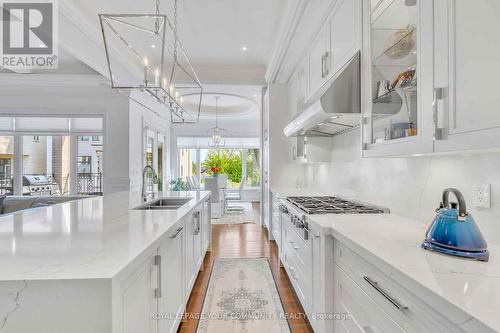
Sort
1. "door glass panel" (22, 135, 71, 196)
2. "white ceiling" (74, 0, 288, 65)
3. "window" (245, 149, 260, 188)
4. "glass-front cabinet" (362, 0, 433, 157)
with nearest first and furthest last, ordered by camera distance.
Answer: "glass-front cabinet" (362, 0, 433, 157) < "white ceiling" (74, 0, 288, 65) < "door glass panel" (22, 135, 71, 196) < "window" (245, 149, 260, 188)

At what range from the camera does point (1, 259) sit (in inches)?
40.7

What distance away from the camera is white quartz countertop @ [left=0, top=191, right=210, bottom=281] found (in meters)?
0.94

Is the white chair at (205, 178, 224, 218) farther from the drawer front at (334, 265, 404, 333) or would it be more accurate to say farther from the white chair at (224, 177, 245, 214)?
the drawer front at (334, 265, 404, 333)

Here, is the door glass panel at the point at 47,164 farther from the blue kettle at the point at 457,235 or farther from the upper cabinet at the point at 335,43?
the blue kettle at the point at 457,235

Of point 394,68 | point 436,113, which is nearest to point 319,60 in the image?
point 394,68

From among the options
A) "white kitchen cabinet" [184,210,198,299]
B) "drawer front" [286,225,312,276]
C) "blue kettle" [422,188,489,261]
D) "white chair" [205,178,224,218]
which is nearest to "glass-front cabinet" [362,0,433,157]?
"blue kettle" [422,188,489,261]

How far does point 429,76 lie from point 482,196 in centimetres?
62

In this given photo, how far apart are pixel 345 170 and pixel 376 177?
655 millimetres

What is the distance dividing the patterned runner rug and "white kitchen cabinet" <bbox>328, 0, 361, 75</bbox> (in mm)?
2161

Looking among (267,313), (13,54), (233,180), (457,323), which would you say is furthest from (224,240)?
(233,180)

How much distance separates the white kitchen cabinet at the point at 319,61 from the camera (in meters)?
2.46

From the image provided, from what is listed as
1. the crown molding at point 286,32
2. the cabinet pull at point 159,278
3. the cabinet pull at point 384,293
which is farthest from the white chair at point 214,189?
the cabinet pull at point 384,293

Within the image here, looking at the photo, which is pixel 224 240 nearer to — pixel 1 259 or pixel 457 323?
pixel 1 259

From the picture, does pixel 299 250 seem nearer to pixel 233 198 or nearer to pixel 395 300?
pixel 395 300
